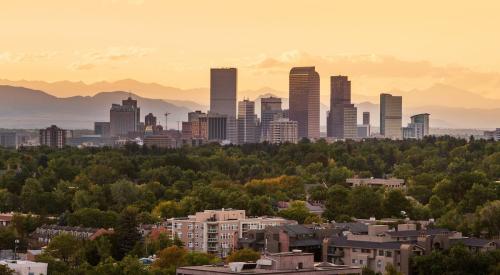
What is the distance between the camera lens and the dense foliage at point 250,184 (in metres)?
94.6

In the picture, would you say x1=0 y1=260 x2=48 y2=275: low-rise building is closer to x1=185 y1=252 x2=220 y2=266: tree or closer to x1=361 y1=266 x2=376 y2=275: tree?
x1=185 y1=252 x2=220 y2=266: tree

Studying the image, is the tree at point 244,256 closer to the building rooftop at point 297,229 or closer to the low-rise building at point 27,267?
the building rooftop at point 297,229

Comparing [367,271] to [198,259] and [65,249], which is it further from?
[65,249]

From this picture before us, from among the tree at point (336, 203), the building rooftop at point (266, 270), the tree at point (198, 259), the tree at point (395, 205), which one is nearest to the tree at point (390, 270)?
the tree at point (198, 259)

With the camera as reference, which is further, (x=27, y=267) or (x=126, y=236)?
(x=126, y=236)

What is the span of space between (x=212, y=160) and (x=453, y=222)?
71.4 m

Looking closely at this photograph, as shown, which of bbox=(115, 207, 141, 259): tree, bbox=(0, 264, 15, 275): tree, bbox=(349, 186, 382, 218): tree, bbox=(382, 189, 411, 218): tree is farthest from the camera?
bbox=(349, 186, 382, 218): tree

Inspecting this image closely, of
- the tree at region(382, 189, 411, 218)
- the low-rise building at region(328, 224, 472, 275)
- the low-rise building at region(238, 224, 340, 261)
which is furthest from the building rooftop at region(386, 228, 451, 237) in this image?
the tree at region(382, 189, 411, 218)

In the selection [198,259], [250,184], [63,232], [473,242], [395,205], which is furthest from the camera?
[250,184]

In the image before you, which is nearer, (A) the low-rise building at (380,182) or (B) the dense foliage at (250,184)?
(B) the dense foliage at (250,184)

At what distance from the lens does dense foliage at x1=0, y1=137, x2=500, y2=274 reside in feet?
310

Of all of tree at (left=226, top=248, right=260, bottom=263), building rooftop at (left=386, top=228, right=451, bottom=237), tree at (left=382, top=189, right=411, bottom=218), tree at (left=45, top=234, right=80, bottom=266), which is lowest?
tree at (left=45, top=234, right=80, bottom=266)

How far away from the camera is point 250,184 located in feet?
408

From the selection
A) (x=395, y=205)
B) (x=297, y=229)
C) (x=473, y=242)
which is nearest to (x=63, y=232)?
(x=297, y=229)
